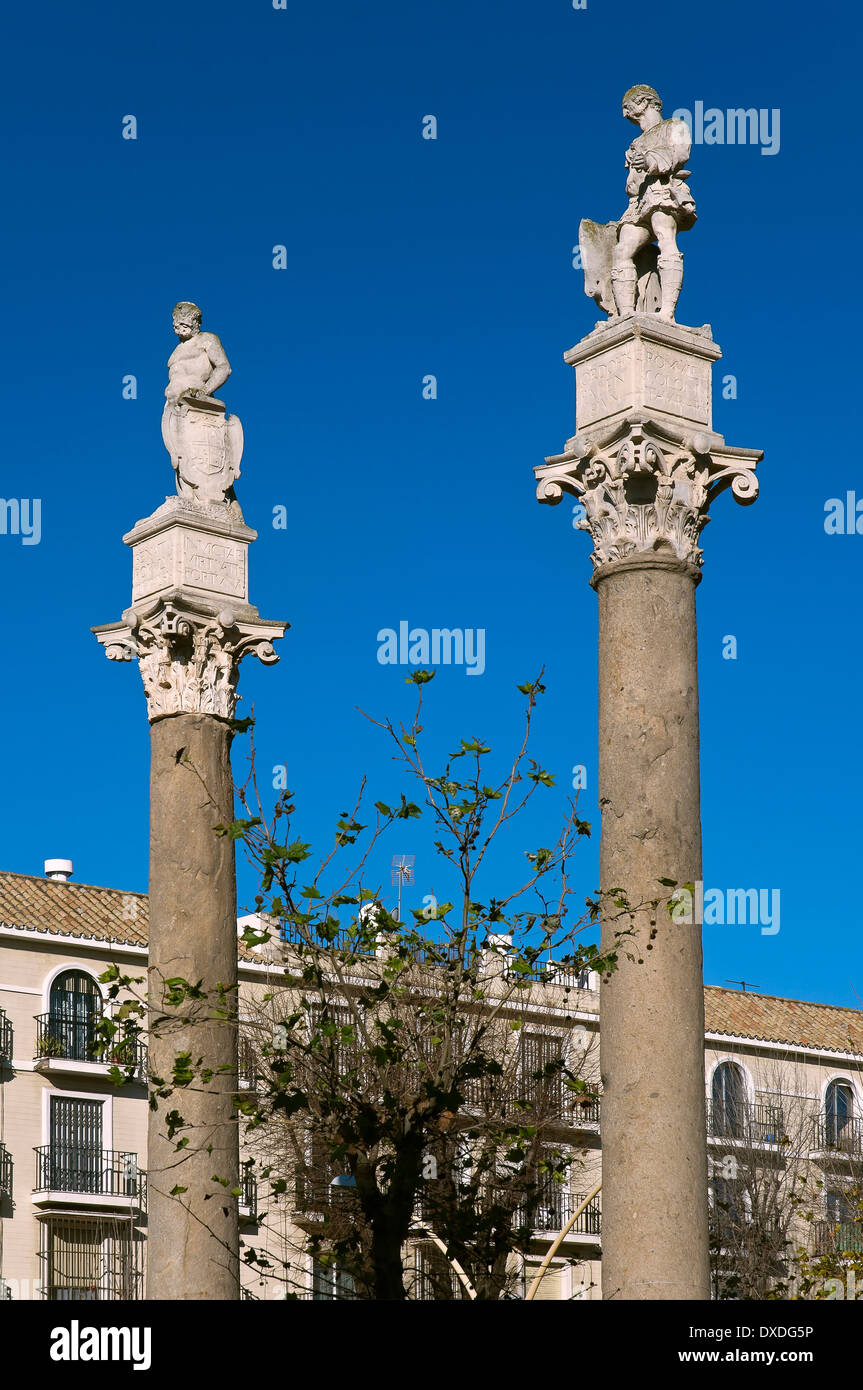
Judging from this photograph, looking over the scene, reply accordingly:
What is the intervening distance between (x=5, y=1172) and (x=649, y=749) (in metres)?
31.3

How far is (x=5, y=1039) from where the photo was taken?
1644 inches

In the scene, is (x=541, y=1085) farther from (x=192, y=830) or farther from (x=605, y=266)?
(x=605, y=266)

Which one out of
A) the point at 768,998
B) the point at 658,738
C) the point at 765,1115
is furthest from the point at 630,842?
the point at 768,998

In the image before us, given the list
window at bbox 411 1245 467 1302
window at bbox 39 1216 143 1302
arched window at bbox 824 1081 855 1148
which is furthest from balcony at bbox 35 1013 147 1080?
arched window at bbox 824 1081 855 1148

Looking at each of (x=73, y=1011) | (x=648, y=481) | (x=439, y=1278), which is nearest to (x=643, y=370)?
(x=648, y=481)

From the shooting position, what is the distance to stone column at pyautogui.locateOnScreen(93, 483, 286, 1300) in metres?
15.5

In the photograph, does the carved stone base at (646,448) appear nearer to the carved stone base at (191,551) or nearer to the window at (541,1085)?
the carved stone base at (191,551)

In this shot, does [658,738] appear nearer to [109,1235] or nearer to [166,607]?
[166,607]

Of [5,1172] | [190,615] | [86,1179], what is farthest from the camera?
[86,1179]

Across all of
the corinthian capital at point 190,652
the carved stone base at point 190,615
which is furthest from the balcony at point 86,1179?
the corinthian capital at point 190,652

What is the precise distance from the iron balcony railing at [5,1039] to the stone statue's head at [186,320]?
26.0 metres

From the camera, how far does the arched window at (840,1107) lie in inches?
1932

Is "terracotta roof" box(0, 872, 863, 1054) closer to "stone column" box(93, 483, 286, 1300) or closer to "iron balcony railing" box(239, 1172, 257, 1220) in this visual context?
"iron balcony railing" box(239, 1172, 257, 1220)

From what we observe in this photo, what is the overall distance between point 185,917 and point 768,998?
39.7 meters
